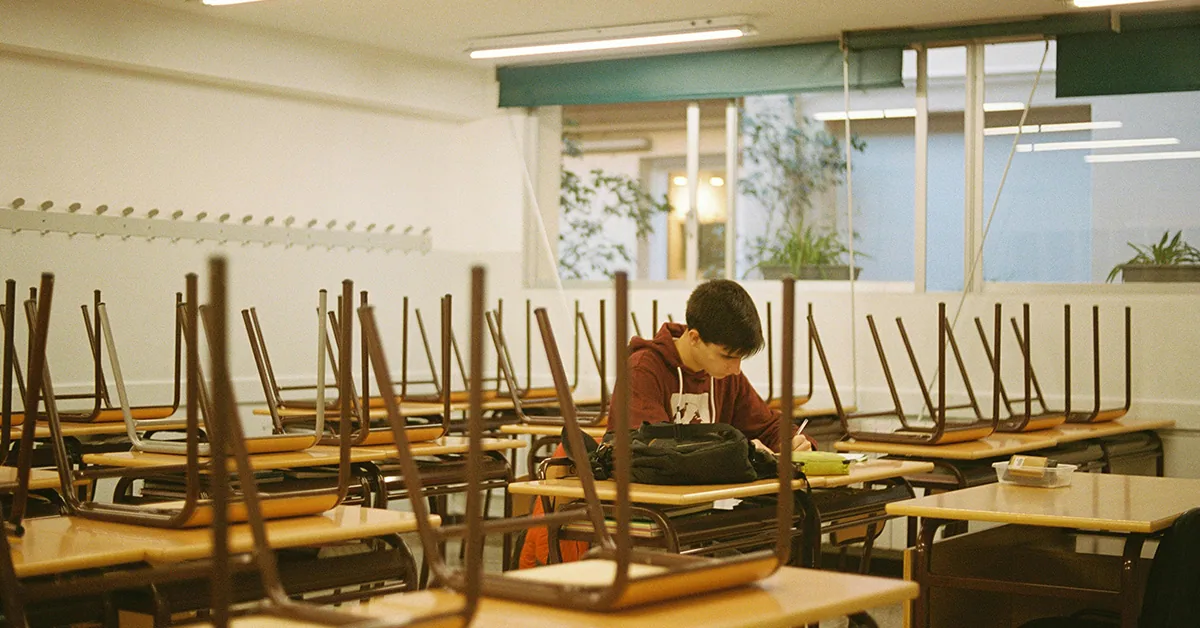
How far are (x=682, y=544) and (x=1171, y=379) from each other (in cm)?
397

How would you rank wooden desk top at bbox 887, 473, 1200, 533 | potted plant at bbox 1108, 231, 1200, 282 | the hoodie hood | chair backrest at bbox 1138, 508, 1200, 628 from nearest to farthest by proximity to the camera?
chair backrest at bbox 1138, 508, 1200, 628
wooden desk top at bbox 887, 473, 1200, 533
the hoodie hood
potted plant at bbox 1108, 231, 1200, 282

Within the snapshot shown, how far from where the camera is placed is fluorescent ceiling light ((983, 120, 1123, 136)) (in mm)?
6422

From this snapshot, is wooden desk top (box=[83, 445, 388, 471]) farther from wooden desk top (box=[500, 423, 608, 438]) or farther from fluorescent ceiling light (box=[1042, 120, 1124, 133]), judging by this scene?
fluorescent ceiling light (box=[1042, 120, 1124, 133])

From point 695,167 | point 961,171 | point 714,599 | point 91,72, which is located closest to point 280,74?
point 91,72

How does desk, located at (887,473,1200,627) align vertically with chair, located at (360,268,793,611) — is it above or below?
below

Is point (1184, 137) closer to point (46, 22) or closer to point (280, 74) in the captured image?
point (280, 74)

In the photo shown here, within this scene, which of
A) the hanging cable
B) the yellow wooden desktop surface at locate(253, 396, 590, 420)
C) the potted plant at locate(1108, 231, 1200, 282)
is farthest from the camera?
the hanging cable

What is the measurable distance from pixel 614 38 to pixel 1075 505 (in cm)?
455

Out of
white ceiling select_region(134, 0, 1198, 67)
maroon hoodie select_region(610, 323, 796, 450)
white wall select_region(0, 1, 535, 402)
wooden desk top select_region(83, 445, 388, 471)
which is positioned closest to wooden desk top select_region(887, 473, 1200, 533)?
maroon hoodie select_region(610, 323, 796, 450)

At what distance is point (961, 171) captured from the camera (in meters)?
6.76

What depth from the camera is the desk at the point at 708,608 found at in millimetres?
1505

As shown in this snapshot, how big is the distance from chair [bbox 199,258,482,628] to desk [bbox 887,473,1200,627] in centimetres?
169

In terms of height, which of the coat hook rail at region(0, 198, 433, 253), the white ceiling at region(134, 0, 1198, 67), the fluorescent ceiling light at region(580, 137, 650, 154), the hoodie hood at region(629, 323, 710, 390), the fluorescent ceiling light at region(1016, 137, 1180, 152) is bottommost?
the hoodie hood at region(629, 323, 710, 390)

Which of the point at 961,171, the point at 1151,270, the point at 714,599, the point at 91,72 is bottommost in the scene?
the point at 714,599
